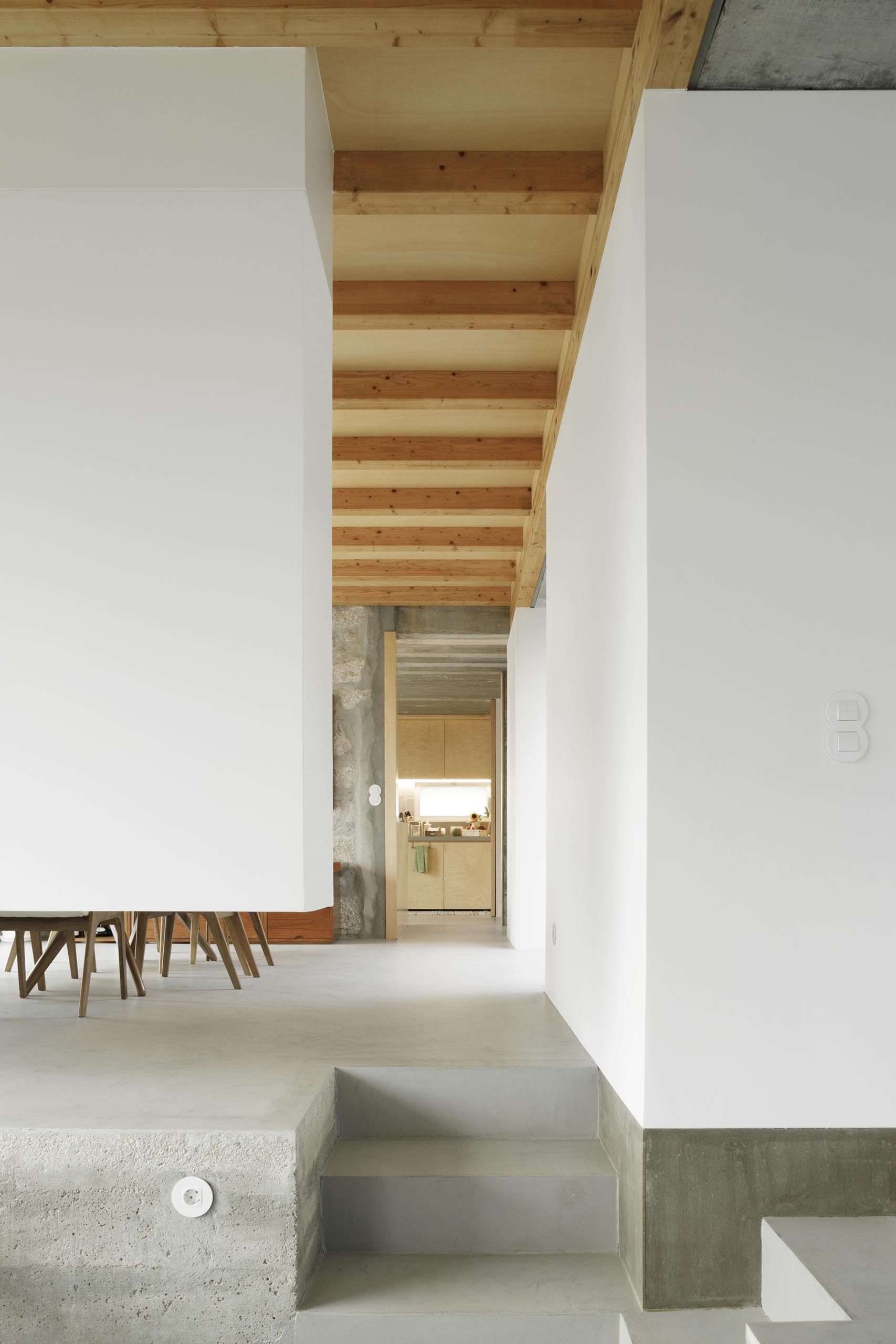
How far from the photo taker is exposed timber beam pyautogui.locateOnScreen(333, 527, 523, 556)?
7.49m

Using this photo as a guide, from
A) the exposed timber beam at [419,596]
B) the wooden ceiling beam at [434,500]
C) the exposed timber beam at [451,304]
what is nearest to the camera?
the exposed timber beam at [451,304]

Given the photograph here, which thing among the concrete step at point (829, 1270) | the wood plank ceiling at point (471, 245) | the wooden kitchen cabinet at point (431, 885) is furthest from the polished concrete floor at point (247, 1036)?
the wooden kitchen cabinet at point (431, 885)

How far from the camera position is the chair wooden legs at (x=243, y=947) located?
244 inches

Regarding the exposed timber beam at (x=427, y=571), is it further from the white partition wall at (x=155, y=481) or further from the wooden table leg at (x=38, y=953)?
the white partition wall at (x=155, y=481)

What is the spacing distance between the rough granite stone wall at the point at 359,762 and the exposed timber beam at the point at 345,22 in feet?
20.3

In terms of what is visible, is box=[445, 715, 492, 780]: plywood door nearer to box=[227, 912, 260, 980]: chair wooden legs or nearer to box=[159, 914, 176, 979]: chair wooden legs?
box=[227, 912, 260, 980]: chair wooden legs

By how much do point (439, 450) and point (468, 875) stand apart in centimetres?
797

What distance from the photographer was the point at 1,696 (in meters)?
2.88

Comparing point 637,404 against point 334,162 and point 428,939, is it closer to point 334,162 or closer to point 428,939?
point 334,162

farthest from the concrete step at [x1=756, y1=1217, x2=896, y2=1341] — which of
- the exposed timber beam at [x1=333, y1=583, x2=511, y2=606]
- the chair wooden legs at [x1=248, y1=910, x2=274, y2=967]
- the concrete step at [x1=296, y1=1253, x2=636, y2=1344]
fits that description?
the exposed timber beam at [x1=333, y1=583, x2=511, y2=606]

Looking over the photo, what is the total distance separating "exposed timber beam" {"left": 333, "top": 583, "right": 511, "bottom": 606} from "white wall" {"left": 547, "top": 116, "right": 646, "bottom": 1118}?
396cm

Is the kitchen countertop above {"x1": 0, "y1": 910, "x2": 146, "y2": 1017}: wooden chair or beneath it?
beneath

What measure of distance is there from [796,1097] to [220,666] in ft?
6.31

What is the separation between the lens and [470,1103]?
366 centimetres
